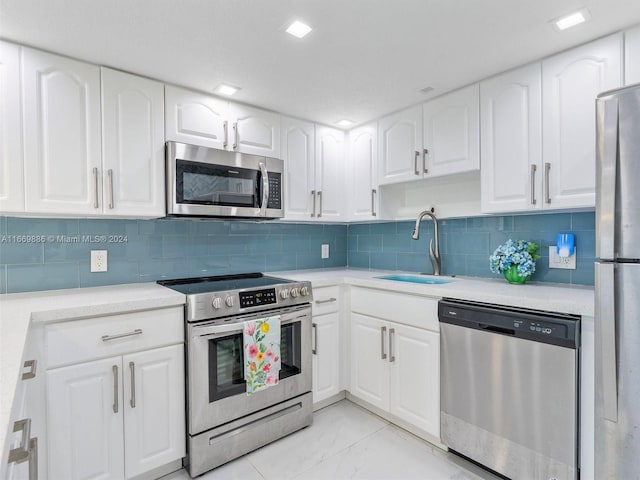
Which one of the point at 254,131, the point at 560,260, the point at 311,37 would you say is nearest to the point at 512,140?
the point at 560,260

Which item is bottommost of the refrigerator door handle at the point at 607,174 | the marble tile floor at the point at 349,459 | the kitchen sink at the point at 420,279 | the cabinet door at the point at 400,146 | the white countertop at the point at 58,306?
the marble tile floor at the point at 349,459

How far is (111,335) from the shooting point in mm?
1622

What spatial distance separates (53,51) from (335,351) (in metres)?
2.37

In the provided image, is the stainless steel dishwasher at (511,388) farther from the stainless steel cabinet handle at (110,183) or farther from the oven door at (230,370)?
the stainless steel cabinet handle at (110,183)

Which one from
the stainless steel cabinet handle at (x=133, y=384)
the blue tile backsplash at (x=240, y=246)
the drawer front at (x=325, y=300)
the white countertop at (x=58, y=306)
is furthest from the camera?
the drawer front at (x=325, y=300)

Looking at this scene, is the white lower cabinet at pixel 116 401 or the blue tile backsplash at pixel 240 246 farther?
the blue tile backsplash at pixel 240 246

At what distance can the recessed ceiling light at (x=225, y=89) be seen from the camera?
2.13 meters

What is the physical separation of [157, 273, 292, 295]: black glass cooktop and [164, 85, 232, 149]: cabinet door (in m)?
0.88

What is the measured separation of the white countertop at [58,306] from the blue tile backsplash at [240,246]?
13 centimetres

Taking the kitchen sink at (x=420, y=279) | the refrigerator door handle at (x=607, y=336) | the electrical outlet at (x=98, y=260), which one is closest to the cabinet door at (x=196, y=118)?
the electrical outlet at (x=98, y=260)

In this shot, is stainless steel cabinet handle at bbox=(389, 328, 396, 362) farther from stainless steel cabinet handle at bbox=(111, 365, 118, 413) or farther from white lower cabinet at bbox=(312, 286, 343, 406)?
stainless steel cabinet handle at bbox=(111, 365, 118, 413)

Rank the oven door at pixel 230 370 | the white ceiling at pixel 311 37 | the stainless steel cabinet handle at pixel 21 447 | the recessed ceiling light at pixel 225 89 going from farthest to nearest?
1. the recessed ceiling light at pixel 225 89
2. the oven door at pixel 230 370
3. the white ceiling at pixel 311 37
4. the stainless steel cabinet handle at pixel 21 447

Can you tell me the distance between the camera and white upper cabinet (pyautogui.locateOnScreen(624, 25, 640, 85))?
155 centimetres

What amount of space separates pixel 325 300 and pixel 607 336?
154cm
